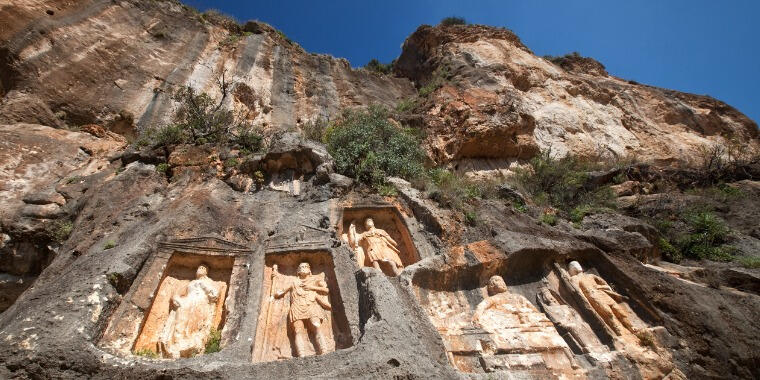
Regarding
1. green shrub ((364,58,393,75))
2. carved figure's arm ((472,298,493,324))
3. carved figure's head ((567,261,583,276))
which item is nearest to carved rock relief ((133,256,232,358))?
carved figure's arm ((472,298,493,324))

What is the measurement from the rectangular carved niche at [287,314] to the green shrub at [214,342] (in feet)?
1.57

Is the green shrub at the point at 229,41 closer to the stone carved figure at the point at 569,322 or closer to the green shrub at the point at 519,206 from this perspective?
the green shrub at the point at 519,206

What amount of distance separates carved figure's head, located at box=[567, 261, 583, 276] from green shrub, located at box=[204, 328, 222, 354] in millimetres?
6144

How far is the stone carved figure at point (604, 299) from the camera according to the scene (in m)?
6.50

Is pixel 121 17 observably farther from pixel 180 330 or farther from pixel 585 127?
pixel 585 127

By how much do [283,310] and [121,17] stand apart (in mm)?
14704

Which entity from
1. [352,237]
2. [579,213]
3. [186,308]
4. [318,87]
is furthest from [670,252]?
[318,87]

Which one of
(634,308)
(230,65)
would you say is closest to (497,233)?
(634,308)

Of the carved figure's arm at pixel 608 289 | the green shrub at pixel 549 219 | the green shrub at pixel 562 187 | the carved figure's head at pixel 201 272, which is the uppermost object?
the green shrub at pixel 562 187

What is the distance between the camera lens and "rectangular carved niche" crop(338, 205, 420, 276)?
812cm

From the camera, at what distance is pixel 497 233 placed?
7906mm

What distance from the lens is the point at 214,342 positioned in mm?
5438

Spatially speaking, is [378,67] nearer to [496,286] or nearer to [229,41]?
[229,41]

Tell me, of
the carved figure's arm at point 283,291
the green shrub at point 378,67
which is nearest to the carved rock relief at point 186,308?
the carved figure's arm at point 283,291
